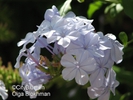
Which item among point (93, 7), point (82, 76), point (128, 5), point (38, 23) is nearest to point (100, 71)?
point (82, 76)

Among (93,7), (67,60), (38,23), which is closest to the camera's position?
(67,60)

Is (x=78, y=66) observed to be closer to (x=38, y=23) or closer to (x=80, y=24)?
(x=80, y=24)

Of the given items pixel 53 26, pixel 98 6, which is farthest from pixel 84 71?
pixel 98 6

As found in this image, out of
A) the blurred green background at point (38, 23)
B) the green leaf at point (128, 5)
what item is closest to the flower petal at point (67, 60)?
the green leaf at point (128, 5)

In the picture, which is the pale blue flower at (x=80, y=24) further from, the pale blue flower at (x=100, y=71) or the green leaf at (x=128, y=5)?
the green leaf at (x=128, y=5)

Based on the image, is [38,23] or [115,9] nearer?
[115,9]

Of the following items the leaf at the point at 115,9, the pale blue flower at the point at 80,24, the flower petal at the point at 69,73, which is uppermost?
the pale blue flower at the point at 80,24

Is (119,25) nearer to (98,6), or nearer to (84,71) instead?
(98,6)
